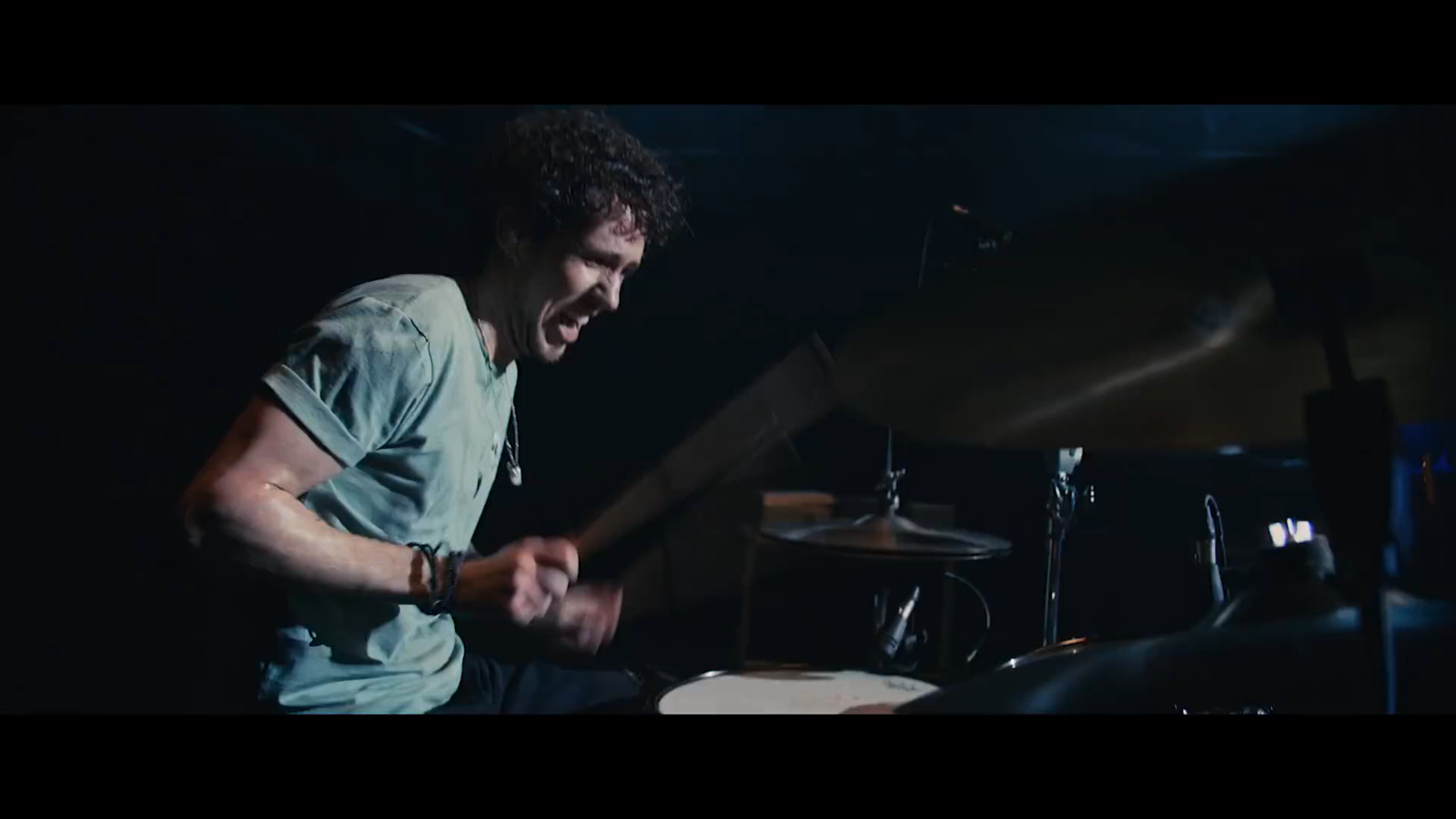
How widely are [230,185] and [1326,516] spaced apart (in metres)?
1.31

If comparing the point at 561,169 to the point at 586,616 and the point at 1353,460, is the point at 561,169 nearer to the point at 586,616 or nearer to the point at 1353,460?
the point at 586,616

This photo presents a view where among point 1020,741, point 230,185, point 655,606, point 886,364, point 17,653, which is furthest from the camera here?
point 655,606

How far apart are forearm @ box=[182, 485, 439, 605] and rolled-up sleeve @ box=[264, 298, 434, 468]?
68 millimetres

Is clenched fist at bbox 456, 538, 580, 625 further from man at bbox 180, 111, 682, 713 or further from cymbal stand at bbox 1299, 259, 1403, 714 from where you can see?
cymbal stand at bbox 1299, 259, 1403, 714

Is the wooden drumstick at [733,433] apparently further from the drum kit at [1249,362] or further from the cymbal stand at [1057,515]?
the drum kit at [1249,362]

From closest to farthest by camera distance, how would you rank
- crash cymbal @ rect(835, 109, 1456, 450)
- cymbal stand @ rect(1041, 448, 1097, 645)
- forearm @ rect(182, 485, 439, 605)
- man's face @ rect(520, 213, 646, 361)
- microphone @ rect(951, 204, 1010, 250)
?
crash cymbal @ rect(835, 109, 1456, 450) → forearm @ rect(182, 485, 439, 605) → man's face @ rect(520, 213, 646, 361) → microphone @ rect(951, 204, 1010, 250) → cymbal stand @ rect(1041, 448, 1097, 645)

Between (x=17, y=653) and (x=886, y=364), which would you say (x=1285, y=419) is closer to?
(x=886, y=364)

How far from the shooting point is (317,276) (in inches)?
47.9

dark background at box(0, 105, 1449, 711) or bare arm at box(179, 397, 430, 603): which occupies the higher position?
dark background at box(0, 105, 1449, 711)

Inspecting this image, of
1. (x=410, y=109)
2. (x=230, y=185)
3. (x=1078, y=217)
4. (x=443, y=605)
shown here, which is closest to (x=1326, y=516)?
(x=1078, y=217)

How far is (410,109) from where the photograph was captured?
1.21m

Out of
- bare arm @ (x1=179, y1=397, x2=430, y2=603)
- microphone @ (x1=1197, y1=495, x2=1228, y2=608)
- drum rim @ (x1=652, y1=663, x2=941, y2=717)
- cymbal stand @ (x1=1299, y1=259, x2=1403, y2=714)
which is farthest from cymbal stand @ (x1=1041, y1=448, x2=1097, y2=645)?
bare arm @ (x1=179, y1=397, x2=430, y2=603)

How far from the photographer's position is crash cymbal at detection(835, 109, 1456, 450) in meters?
0.52

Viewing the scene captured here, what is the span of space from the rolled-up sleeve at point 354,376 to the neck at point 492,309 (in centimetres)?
15
